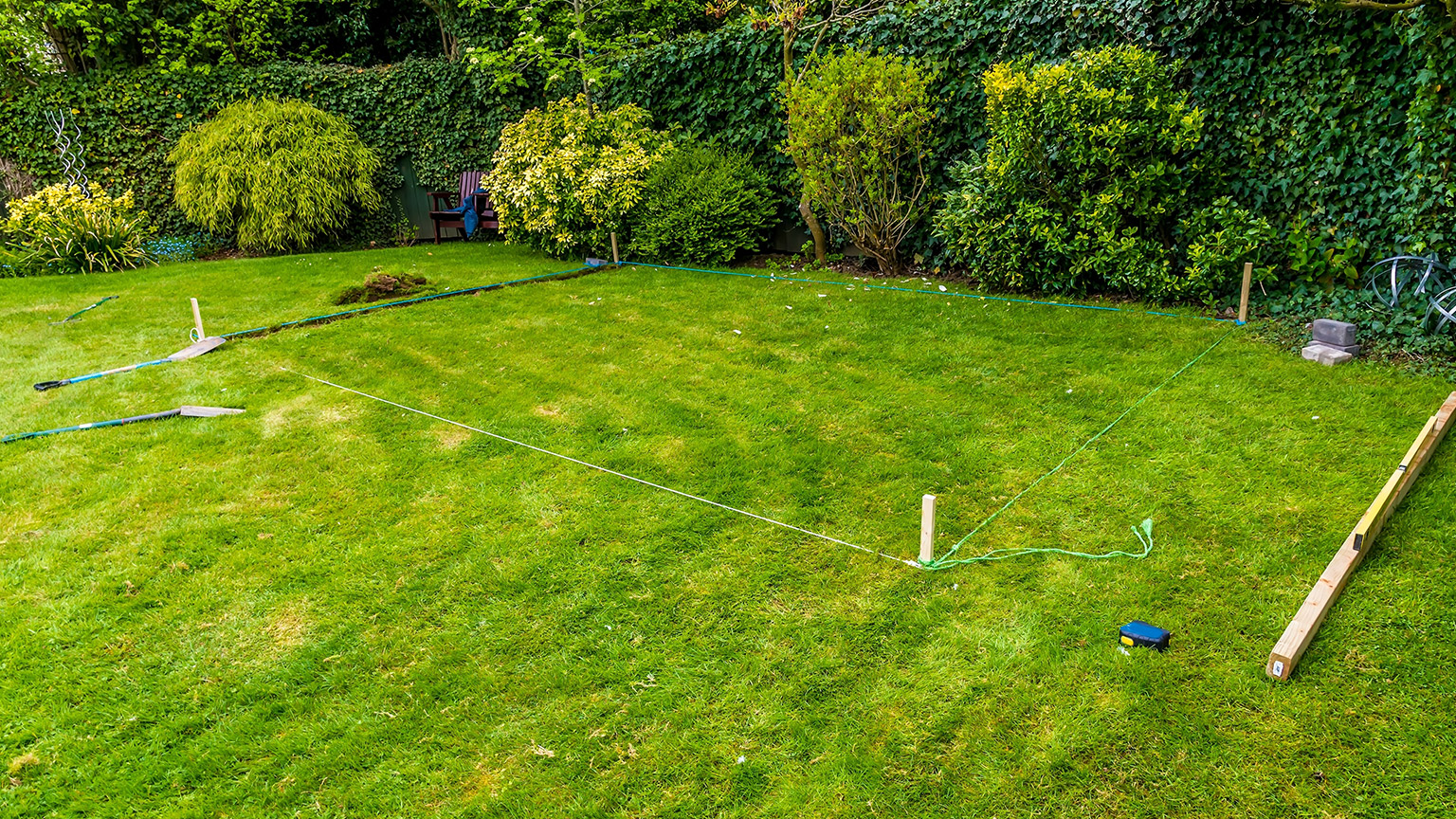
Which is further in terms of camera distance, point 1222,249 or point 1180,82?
point 1180,82

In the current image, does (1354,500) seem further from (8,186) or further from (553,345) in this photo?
(8,186)

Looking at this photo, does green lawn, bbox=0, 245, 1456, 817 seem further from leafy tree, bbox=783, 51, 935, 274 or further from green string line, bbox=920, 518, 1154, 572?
leafy tree, bbox=783, 51, 935, 274

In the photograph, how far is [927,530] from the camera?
9.45ft

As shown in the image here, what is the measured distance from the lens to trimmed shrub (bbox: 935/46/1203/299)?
565 centimetres

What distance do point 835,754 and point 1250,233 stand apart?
5117mm

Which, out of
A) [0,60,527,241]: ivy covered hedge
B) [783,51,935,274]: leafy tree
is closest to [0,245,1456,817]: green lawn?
[783,51,935,274]: leafy tree

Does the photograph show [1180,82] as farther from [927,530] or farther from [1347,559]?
[927,530]

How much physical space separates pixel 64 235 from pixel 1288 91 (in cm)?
1195

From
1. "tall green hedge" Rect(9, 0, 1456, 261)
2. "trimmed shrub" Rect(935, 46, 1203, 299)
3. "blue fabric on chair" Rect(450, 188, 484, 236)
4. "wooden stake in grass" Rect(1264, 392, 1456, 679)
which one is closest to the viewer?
"wooden stake in grass" Rect(1264, 392, 1456, 679)

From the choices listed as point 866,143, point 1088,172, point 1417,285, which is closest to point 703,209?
point 866,143

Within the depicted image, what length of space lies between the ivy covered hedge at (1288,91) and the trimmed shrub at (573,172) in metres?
3.05

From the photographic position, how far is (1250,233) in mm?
5496

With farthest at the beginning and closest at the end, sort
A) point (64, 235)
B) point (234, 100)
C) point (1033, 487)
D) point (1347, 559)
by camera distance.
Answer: point (234, 100)
point (64, 235)
point (1033, 487)
point (1347, 559)

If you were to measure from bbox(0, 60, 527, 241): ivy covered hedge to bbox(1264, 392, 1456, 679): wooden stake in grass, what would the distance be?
10465 millimetres
